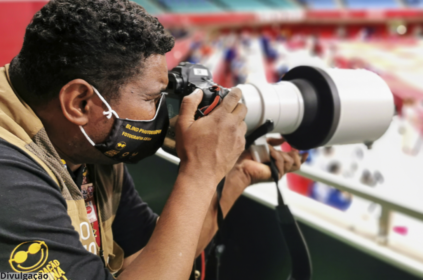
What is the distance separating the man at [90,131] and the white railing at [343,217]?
1.05 ft

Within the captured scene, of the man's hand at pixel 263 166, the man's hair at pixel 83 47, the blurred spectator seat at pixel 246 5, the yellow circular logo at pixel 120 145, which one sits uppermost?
the blurred spectator seat at pixel 246 5

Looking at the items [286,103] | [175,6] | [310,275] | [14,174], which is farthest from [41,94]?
[175,6]

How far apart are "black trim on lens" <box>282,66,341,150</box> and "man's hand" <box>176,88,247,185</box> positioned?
0.79 ft

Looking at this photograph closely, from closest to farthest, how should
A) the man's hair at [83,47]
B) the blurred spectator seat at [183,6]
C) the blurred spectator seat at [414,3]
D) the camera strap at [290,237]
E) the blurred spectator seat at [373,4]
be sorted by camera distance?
1. the man's hair at [83,47]
2. the camera strap at [290,237]
3. the blurred spectator seat at [414,3]
4. the blurred spectator seat at [373,4]
5. the blurred spectator seat at [183,6]

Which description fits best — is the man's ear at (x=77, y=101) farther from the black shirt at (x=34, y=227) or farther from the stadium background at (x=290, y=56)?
the stadium background at (x=290, y=56)

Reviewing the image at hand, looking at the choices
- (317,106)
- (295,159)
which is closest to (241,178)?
(295,159)

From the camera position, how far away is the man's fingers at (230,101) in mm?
677

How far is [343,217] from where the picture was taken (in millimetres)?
876

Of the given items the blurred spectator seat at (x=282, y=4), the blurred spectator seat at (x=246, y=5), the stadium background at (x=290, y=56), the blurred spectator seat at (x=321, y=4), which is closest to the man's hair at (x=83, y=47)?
the stadium background at (x=290, y=56)

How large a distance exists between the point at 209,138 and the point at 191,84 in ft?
0.54

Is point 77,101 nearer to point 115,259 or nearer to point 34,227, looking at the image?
point 34,227

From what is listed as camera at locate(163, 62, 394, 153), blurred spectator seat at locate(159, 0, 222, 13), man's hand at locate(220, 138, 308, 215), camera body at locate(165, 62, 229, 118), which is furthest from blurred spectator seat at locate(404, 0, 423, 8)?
camera body at locate(165, 62, 229, 118)

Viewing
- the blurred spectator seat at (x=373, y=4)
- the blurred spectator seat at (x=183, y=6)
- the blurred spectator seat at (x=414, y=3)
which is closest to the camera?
the blurred spectator seat at (x=414, y=3)

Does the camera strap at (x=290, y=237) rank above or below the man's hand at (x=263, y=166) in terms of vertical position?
below
